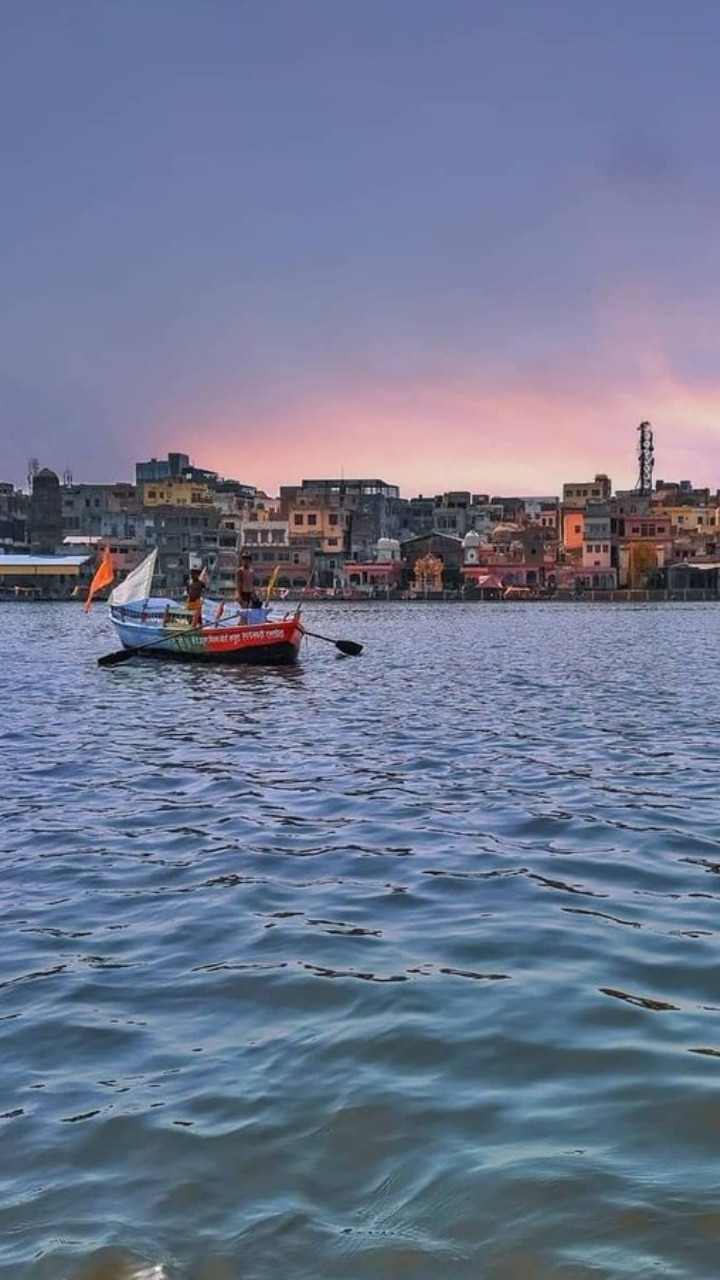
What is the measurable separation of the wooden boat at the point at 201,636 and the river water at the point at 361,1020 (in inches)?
735

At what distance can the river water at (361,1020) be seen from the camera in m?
4.46

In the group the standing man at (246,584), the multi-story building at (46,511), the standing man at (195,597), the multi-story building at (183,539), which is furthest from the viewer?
the multi-story building at (46,511)

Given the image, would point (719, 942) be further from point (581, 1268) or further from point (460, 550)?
point (460, 550)

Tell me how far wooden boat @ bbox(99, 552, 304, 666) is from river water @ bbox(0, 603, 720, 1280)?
18.7 metres

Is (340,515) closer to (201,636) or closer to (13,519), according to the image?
(13,519)

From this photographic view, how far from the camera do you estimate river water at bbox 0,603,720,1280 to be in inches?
176

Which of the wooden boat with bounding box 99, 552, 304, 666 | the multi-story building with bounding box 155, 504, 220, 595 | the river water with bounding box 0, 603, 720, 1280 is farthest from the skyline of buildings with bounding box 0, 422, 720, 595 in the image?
the river water with bounding box 0, 603, 720, 1280

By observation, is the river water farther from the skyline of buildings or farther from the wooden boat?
the skyline of buildings

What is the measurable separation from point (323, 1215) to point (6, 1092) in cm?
194

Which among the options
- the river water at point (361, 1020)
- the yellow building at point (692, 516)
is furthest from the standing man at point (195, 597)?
the yellow building at point (692, 516)

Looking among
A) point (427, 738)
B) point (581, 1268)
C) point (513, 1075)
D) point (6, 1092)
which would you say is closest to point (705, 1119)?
point (513, 1075)

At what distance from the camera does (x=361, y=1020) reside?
6617 millimetres

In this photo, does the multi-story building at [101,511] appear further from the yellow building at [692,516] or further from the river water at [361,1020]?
the river water at [361,1020]

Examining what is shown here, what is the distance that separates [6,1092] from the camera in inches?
226
